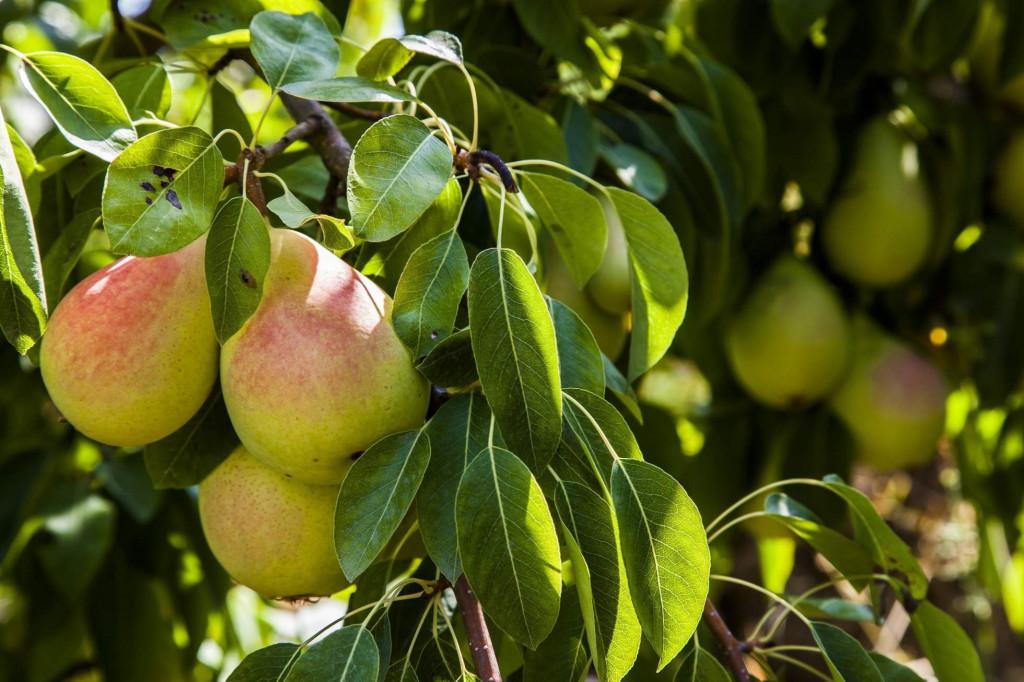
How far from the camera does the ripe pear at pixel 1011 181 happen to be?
4.97ft

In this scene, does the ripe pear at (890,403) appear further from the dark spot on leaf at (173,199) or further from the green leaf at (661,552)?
the dark spot on leaf at (173,199)

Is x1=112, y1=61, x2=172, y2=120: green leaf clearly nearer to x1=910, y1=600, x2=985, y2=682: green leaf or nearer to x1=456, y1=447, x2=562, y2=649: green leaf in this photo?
Answer: x1=456, y1=447, x2=562, y2=649: green leaf

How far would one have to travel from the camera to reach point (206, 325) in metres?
→ 0.66

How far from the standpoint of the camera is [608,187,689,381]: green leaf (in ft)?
2.38

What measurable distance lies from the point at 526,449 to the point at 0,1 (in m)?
1.07

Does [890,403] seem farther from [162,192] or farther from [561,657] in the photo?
[162,192]

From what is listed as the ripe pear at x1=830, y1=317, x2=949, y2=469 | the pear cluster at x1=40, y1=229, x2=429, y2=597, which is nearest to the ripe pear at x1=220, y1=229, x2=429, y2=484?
the pear cluster at x1=40, y1=229, x2=429, y2=597

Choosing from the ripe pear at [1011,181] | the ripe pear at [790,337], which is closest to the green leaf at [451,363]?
the ripe pear at [790,337]

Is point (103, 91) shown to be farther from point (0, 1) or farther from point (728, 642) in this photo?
point (0, 1)

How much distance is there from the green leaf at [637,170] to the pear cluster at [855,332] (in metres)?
0.39

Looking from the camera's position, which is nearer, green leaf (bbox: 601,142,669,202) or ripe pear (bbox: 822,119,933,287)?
green leaf (bbox: 601,142,669,202)

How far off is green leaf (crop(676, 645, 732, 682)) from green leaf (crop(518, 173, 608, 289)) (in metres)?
0.24

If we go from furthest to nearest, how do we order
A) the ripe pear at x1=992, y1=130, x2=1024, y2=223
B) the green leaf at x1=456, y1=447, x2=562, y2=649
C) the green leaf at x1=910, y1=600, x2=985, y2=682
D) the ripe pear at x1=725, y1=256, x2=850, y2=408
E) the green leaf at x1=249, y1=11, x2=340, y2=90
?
the ripe pear at x1=992, y1=130, x2=1024, y2=223 → the ripe pear at x1=725, y1=256, x2=850, y2=408 → the green leaf at x1=910, y1=600, x2=985, y2=682 → the green leaf at x1=249, y1=11, x2=340, y2=90 → the green leaf at x1=456, y1=447, x2=562, y2=649

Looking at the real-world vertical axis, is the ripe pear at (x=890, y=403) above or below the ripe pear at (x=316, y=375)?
below
